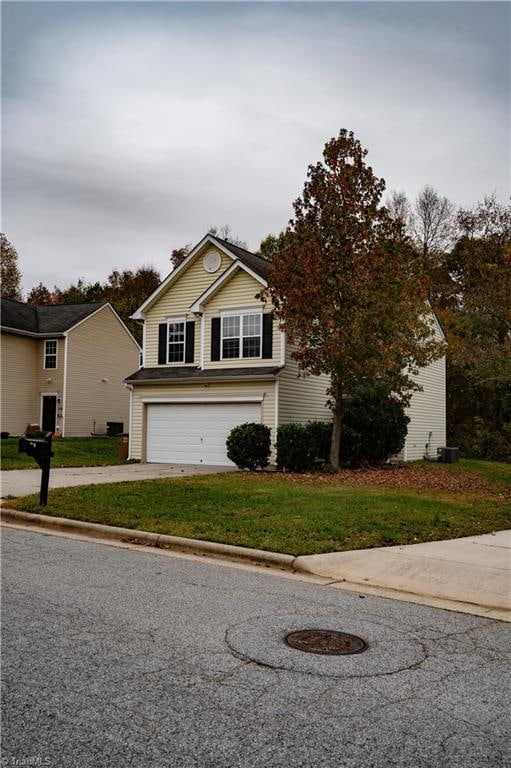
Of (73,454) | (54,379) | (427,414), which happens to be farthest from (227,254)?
(54,379)

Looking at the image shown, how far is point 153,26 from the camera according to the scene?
31.4 ft

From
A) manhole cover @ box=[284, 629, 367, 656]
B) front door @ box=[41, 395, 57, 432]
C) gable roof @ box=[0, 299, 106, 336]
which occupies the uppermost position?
gable roof @ box=[0, 299, 106, 336]

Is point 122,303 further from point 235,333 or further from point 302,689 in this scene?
point 302,689

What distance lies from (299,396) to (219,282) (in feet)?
15.9

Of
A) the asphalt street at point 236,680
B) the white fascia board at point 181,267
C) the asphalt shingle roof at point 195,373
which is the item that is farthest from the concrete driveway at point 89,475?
the asphalt street at point 236,680

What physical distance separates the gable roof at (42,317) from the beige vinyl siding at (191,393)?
10.7m

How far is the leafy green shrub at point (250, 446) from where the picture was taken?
A: 19.3 m

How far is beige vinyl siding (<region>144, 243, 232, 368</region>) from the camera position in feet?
78.5

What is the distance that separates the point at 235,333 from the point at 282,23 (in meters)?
12.7

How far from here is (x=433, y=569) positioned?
25.1ft

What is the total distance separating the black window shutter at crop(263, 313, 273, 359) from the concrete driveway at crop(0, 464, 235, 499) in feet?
13.1

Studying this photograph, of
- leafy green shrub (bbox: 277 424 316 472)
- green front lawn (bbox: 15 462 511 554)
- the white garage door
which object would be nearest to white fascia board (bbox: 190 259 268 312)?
the white garage door

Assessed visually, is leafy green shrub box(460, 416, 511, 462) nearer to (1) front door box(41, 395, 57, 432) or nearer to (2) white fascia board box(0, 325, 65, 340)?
(1) front door box(41, 395, 57, 432)

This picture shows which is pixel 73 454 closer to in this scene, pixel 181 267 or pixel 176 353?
pixel 176 353
